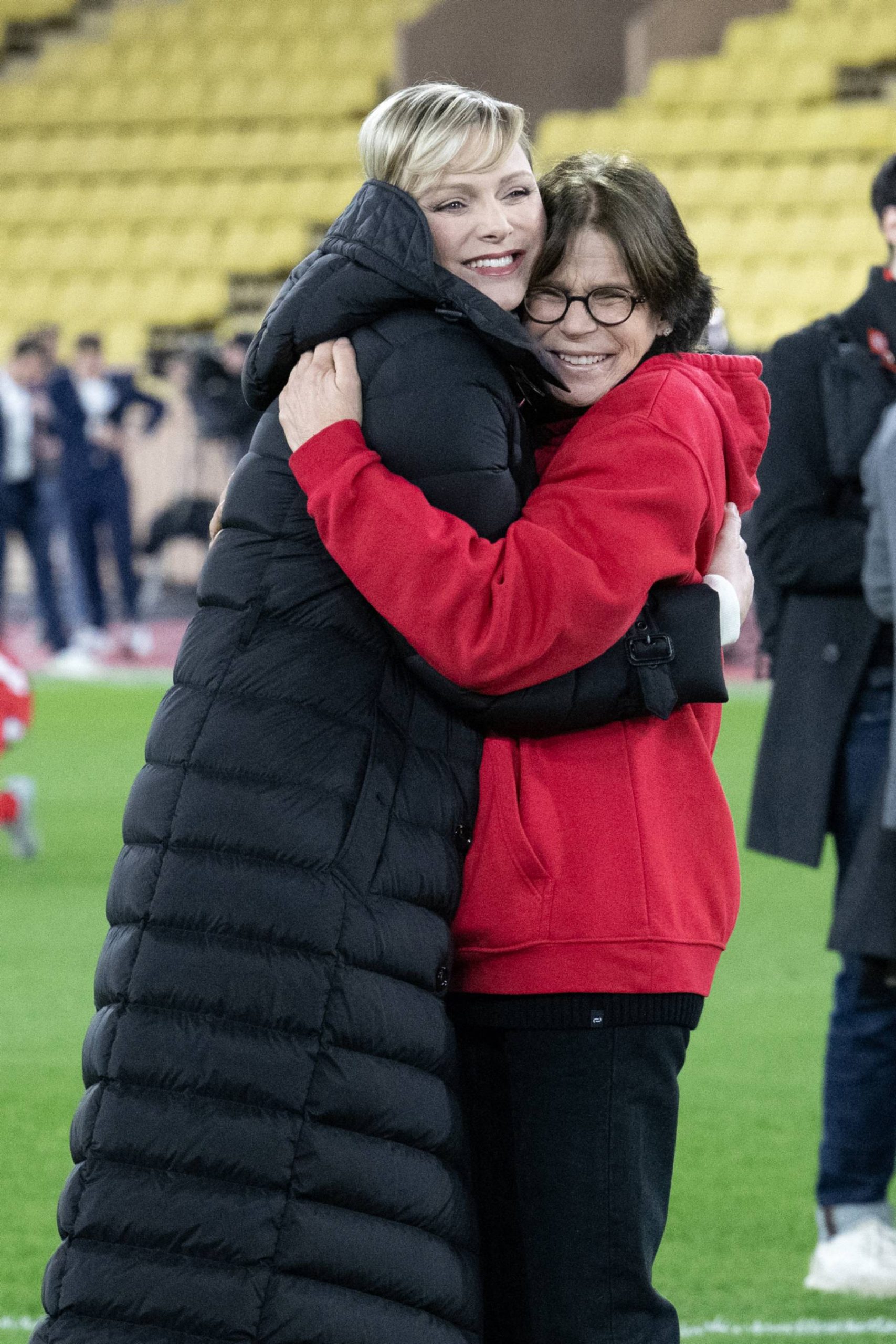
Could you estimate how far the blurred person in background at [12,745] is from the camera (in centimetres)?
658

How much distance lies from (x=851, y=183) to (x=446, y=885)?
688 inches

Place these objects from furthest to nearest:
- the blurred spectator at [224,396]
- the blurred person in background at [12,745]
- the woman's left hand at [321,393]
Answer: the blurred spectator at [224,396] < the blurred person in background at [12,745] < the woman's left hand at [321,393]

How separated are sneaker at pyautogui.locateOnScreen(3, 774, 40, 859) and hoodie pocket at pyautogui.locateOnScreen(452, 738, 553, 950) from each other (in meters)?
5.20

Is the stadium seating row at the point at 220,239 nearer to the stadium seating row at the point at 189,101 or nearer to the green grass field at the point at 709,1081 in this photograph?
the stadium seating row at the point at 189,101

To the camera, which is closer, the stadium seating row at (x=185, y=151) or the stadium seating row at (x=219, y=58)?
the stadium seating row at (x=185, y=151)

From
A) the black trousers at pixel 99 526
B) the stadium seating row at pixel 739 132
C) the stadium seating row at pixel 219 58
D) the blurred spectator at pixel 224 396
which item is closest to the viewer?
the blurred spectator at pixel 224 396

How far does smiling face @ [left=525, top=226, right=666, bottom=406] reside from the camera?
2.20 meters

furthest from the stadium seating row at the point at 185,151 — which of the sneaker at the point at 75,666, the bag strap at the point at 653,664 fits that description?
the bag strap at the point at 653,664

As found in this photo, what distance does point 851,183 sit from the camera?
18484mm

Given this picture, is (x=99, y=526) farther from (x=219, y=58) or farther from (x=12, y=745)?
(x=219, y=58)

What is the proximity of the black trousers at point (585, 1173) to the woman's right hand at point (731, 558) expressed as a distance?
1.62 ft

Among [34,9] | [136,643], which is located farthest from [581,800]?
[34,9]

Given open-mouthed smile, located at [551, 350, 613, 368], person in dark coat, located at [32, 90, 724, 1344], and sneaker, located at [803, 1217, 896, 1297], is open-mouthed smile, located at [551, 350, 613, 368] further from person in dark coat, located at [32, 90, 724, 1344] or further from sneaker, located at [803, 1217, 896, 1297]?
sneaker, located at [803, 1217, 896, 1297]

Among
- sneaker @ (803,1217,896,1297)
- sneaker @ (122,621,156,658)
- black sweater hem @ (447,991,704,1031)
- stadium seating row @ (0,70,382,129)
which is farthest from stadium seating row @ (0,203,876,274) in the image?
black sweater hem @ (447,991,704,1031)
